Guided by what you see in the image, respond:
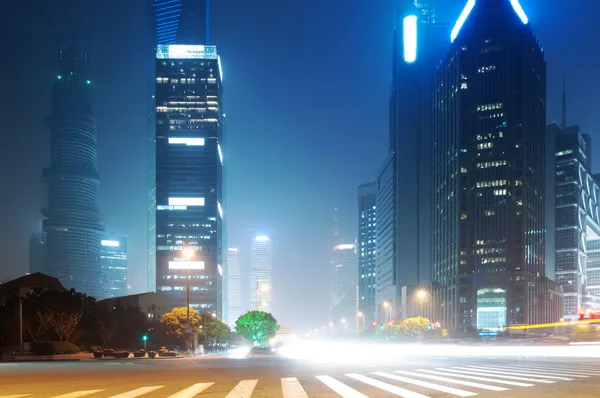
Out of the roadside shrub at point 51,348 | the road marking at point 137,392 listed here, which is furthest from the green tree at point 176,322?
the road marking at point 137,392

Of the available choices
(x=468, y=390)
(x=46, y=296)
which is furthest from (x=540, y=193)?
(x=468, y=390)

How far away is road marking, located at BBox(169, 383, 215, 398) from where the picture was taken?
39.6 feet

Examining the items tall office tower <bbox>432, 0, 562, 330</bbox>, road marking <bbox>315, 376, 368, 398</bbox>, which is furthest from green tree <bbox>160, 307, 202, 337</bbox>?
tall office tower <bbox>432, 0, 562, 330</bbox>

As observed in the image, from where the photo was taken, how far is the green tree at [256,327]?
344 ft

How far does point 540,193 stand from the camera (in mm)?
155000

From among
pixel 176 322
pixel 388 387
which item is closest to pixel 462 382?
pixel 388 387

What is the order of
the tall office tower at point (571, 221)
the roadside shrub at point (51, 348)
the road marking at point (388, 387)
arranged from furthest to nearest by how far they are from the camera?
the tall office tower at point (571, 221)
the roadside shrub at point (51, 348)
the road marking at point (388, 387)

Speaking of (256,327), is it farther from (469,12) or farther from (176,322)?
(469,12)

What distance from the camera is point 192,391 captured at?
42.3 feet

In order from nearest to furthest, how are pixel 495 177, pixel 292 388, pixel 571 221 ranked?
pixel 292 388 < pixel 495 177 < pixel 571 221

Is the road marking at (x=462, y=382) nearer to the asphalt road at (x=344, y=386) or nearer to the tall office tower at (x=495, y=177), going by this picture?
the asphalt road at (x=344, y=386)

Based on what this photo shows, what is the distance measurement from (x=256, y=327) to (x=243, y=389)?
94.9m

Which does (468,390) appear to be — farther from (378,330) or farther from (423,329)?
(378,330)

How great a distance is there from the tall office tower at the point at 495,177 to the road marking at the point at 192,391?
13355cm
